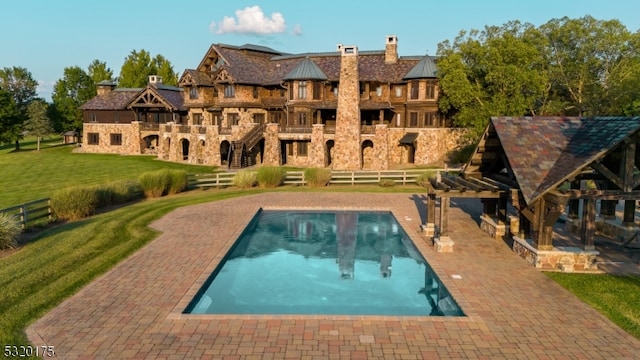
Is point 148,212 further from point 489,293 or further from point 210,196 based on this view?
point 489,293

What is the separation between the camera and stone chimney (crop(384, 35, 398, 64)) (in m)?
43.0

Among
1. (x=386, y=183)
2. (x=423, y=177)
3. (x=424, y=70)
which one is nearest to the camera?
(x=423, y=177)

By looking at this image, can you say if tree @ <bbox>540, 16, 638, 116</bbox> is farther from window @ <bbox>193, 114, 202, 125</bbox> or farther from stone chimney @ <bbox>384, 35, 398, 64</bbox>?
window @ <bbox>193, 114, 202, 125</bbox>

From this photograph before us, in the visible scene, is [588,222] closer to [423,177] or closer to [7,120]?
[423,177]

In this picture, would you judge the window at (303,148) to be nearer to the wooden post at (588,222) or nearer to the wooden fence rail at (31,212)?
the wooden fence rail at (31,212)

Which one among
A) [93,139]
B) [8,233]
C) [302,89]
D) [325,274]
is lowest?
[325,274]

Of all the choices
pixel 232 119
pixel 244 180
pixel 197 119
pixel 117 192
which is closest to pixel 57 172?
pixel 197 119

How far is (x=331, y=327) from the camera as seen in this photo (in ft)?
29.7

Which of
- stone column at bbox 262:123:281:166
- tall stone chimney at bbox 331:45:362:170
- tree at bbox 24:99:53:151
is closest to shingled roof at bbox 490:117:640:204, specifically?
tall stone chimney at bbox 331:45:362:170

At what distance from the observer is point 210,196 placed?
1003 inches

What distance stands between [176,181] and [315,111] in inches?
730

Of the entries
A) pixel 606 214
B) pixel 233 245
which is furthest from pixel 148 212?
pixel 606 214

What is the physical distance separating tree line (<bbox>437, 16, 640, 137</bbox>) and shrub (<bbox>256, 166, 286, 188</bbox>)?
18343mm

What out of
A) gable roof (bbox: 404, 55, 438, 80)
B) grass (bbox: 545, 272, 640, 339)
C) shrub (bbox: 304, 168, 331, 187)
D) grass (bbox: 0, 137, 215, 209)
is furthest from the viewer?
gable roof (bbox: 404, 55, 438, 80)
